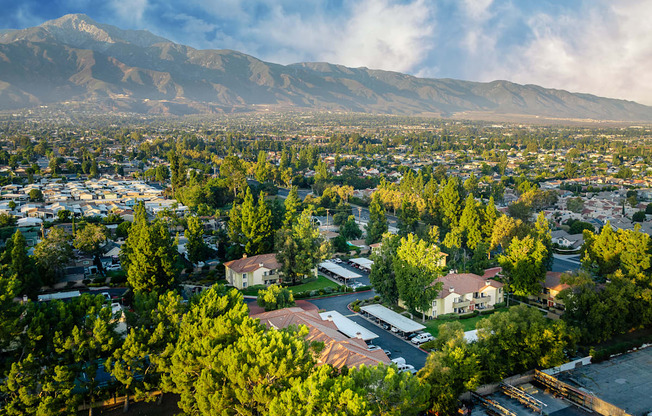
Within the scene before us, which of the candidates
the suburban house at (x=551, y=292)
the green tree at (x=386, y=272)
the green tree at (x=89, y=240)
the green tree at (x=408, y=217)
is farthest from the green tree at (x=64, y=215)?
the suburban house at (x=551, y=292)

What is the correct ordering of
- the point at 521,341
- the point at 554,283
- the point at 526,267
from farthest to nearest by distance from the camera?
the point at 554,283, the point at 526,267, the point at 521,341

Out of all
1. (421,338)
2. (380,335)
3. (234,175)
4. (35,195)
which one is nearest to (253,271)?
(380,335)

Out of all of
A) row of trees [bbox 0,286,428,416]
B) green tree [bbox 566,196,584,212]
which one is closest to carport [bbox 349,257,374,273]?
row of trees [bbox 0,286,428,416]

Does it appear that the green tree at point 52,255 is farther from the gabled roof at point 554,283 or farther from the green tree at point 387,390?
the gabled roof at point 554,283

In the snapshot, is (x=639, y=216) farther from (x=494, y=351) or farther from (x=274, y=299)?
(x=274, y=299)

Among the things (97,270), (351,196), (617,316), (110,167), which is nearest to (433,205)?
(351,196)

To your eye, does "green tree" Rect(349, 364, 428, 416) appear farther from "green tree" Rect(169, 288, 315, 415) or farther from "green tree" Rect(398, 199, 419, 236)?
"green tree" Rect(398, 199, 419, 236)

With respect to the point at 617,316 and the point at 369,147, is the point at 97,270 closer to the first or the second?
the point at 617,316
